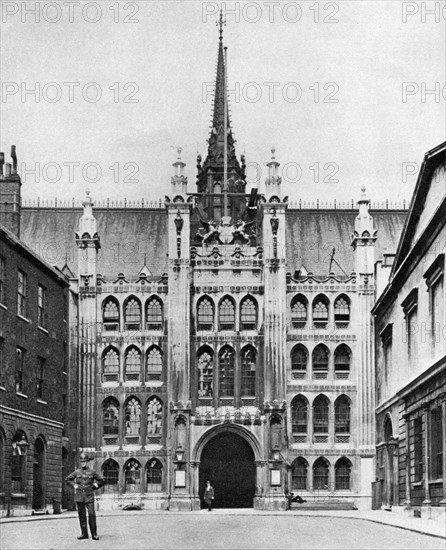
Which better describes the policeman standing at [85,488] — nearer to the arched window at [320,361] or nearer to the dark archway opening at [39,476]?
the dark archway opening at [39,476]

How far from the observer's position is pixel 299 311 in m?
55.1

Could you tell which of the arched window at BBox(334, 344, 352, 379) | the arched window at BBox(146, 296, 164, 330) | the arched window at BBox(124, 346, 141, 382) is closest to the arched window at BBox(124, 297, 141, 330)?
the arched window at BBox(146, 296, 164, 330)

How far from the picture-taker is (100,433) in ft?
178

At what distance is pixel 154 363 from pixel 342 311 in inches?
396

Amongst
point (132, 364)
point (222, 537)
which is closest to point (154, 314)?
point (132, 364)

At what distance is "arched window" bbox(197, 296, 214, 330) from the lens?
54656 millimetres

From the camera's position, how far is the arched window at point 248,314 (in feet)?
179

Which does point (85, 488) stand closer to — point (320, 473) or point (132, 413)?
point (132, 413)

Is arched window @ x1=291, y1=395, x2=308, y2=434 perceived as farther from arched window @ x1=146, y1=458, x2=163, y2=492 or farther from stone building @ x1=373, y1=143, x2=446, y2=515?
stone building @ x1=373, y1=143, x2=446, y2=515

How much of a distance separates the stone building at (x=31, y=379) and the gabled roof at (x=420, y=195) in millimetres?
14466

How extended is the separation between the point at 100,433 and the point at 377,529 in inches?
1119

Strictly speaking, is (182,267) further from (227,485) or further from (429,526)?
(429,526)

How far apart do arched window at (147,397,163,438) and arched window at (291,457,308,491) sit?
7.09 m

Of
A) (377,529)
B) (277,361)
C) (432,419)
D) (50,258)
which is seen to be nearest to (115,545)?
(377,529)
